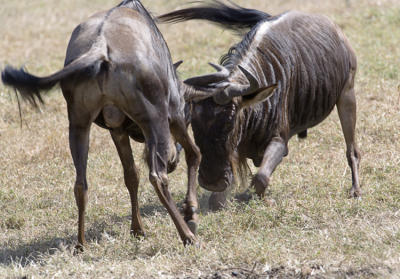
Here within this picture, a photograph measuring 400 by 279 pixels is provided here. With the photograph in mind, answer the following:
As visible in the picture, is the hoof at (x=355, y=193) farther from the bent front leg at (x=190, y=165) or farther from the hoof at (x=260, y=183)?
the bent front leg at (x=190, y=165)

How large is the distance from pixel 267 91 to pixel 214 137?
0.56 m

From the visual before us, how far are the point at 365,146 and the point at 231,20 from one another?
1.98 meters

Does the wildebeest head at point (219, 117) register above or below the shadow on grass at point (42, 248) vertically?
above

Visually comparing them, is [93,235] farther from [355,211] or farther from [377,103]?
[377,103]

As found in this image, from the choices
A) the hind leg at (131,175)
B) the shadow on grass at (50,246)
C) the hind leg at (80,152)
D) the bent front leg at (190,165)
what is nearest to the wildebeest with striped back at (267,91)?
the bent front leg at (190,165)

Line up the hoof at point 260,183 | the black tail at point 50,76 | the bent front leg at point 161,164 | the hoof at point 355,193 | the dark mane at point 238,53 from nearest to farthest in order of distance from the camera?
the black tail at point 50,76 → the bent front leg at point 161,164 → the hoof at point 260,183 → the dark mane at point 238,53 → the hoof at point 355,193

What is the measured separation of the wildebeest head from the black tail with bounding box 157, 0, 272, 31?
1419mm

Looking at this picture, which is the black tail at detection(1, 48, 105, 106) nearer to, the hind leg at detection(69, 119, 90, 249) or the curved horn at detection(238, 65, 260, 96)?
the hind leg at detection(69, 119, 90, 249)

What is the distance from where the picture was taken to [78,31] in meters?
4.65

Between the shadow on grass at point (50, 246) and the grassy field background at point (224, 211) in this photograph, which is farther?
the shadow on grass at point (50, 246)

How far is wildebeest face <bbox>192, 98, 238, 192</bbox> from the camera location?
537cm

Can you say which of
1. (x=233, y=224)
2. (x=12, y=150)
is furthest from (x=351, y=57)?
(x=12, y=150)

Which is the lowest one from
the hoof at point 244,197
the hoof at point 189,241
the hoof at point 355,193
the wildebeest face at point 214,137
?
the hoof at point 244,197

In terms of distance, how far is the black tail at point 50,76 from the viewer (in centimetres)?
416
